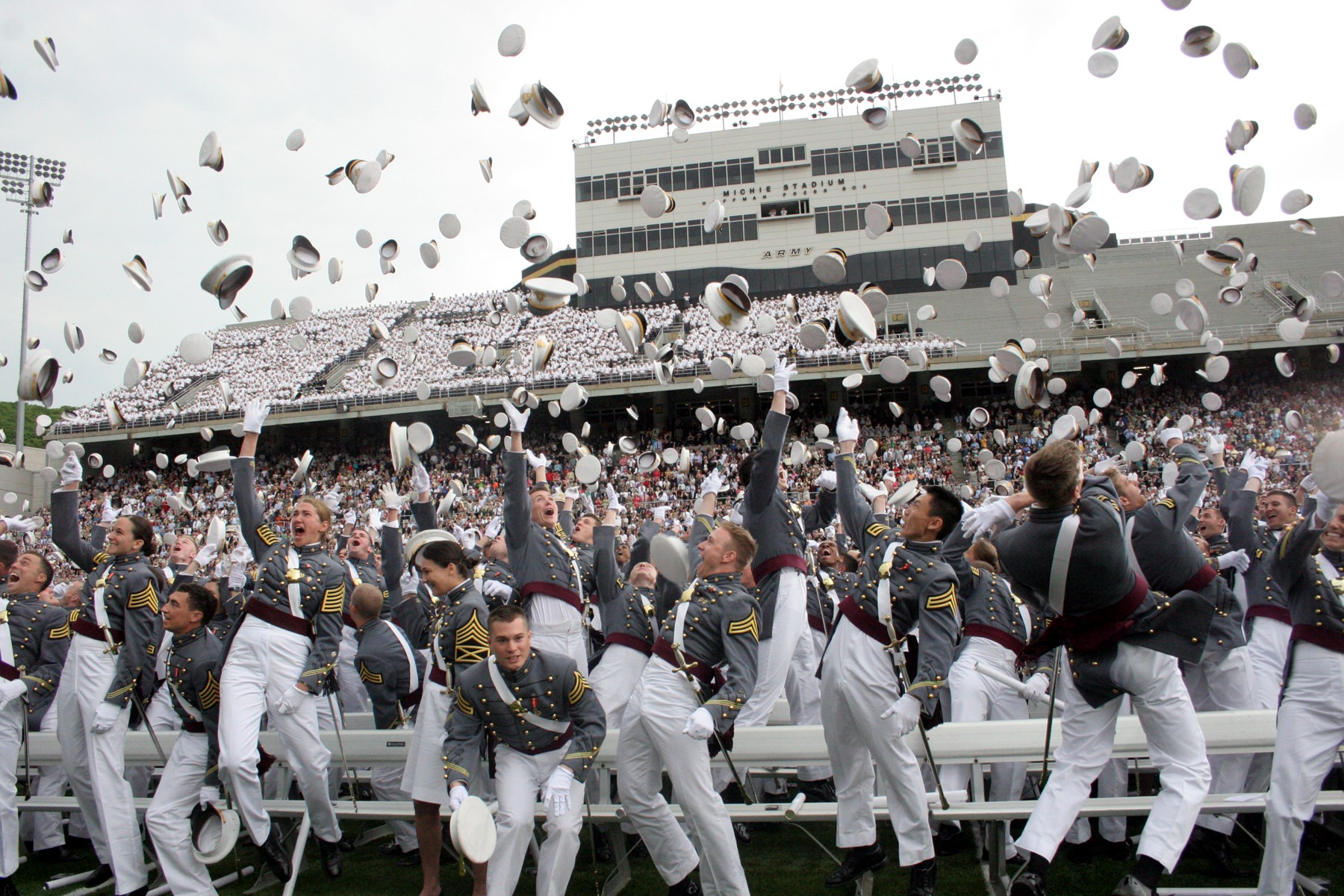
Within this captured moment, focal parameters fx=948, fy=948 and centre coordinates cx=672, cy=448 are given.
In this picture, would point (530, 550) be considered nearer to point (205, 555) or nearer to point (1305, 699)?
point (1305, 699)

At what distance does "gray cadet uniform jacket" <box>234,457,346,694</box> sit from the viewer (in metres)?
5.77

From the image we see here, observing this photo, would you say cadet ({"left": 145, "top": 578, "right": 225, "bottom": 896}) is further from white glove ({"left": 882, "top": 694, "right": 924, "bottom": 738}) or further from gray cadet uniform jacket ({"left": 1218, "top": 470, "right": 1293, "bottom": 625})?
gray cadet uniform jacket ({"left": 1218, "top": 470, "right": 1293, "bottom": 625})

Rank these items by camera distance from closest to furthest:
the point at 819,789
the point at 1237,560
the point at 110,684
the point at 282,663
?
the point at 1237,560, the point at 282,663, the point at 110,684, the point at 819,789

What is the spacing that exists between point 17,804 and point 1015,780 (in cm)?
628

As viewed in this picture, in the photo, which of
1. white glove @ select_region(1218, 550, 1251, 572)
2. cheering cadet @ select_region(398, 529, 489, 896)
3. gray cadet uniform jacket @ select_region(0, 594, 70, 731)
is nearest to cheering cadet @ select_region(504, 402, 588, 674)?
cheering cadet @ select_region(398, 529, 489, 896)

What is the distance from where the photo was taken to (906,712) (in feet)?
13.9

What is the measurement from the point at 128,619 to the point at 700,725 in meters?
3.87

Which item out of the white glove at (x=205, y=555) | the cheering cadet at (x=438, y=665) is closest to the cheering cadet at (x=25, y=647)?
the white glove at (x=205, y=555)

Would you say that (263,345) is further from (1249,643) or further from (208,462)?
(1249,643)

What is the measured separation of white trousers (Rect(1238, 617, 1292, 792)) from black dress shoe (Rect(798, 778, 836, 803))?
2716 mm

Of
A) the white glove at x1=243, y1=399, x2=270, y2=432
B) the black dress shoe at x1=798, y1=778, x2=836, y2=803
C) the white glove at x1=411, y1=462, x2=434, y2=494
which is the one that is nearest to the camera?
the white glove at x1=243, y1=399, x2=270, y2=432

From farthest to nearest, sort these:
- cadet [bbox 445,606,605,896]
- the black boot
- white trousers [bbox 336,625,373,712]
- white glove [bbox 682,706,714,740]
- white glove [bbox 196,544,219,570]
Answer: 1. white glove [bbox 196,544,219,570]
2. white trousers [bbox 336,625,373,712]
3. the black boot
4. cadet [bbox 445,606,605,896]
5. white glove [bbox 682,706,714,740]

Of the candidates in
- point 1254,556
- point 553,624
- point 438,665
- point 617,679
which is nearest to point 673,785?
point 438,665

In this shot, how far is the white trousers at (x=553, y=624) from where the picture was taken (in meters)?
6.08
